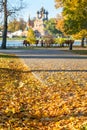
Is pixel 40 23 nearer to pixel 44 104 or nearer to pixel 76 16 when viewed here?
pixel 76 16

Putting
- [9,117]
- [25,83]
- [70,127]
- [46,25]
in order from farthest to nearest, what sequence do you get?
[46,25] < [25,83] < [9,117] < [70,127]

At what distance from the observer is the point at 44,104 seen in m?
9.32

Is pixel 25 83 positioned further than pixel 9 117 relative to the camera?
Yes

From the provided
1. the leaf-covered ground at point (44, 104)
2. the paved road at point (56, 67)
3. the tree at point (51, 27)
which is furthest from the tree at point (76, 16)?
the tree at point (51, 27)

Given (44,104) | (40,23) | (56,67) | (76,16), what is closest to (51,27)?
(40,23)

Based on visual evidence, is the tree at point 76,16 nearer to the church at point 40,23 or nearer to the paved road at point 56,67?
the paved road at point 56,67

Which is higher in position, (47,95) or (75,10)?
(75,10)

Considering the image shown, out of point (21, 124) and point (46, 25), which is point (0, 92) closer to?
point (21, 124)

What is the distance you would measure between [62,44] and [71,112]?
4071cm

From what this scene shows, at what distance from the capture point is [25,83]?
43.6 ft

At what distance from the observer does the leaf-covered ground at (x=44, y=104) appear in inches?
290

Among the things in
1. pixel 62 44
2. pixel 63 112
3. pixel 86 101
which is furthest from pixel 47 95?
pixel 62 44

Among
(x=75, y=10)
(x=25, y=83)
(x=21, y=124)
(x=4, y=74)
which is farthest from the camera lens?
(x=75, y=10)

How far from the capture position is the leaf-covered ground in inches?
290
